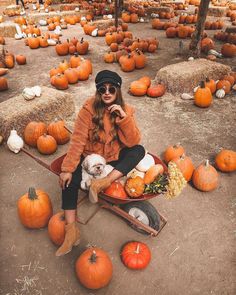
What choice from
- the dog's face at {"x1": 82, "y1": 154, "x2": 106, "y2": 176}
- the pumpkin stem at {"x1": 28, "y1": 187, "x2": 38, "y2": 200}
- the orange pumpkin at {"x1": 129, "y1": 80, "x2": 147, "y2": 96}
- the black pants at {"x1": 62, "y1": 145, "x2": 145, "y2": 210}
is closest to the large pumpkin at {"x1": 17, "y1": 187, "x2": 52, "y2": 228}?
Result: the pumpkin stem at {"x1": 28, "y1": 187, "x2": 38, "y2": 200}

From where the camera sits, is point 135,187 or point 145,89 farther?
point 145,89

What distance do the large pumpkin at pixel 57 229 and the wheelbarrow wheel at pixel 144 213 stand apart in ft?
2.15

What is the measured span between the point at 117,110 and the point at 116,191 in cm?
80

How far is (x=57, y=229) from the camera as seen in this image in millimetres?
2588

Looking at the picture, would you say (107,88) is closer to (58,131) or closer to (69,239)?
(69,239)

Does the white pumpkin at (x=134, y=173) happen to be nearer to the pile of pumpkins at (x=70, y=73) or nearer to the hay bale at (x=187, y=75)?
the hay bale at (x=187, y=75)

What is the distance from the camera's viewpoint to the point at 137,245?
2.49 meters

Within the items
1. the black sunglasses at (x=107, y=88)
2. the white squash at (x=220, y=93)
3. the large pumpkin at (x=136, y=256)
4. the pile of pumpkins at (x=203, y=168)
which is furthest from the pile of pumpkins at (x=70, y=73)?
the large pumpkin at (x=136, y=256)

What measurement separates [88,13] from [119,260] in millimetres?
13469

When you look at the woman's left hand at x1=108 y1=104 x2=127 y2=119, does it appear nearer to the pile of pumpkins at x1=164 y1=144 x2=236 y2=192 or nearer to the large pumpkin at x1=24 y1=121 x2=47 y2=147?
the pile of pumpkins at x1=164 y1=144 x2=236 y2=192

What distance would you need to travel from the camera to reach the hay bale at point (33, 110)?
4.15 metres

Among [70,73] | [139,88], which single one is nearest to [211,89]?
[139,88]

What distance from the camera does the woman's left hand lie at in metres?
2.64

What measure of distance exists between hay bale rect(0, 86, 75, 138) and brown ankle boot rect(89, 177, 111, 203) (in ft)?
7.57
